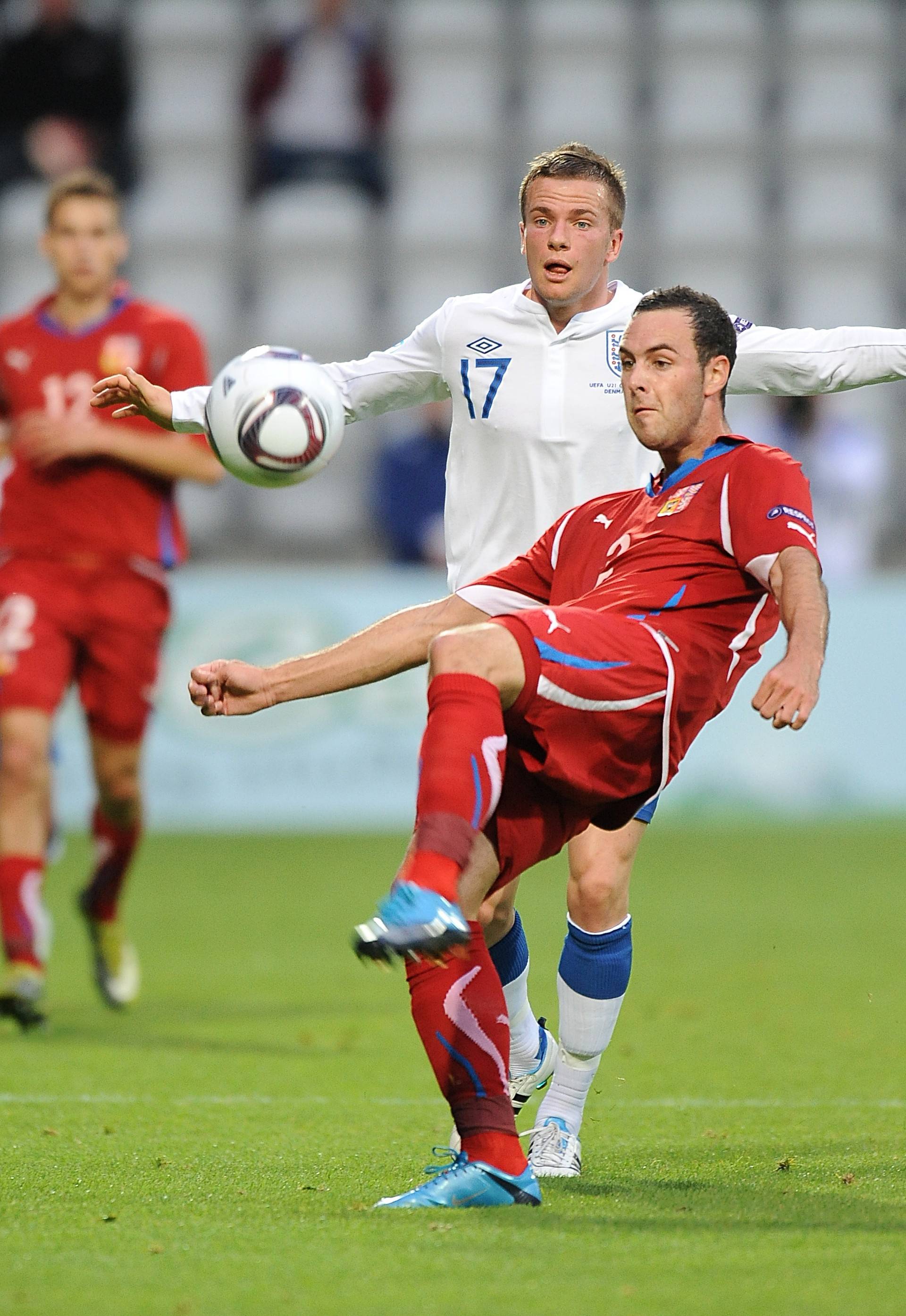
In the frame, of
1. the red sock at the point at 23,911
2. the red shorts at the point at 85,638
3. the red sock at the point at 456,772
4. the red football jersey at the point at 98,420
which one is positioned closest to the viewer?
the red sock at the point at 456,772

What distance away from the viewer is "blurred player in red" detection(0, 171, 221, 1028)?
7.22m

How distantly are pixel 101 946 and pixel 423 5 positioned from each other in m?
11.2

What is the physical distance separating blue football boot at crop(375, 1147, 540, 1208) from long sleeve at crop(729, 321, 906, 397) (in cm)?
190

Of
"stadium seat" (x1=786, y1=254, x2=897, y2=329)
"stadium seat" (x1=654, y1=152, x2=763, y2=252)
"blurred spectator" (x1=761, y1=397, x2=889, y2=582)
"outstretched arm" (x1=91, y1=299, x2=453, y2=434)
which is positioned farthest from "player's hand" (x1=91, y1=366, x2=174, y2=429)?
"stadium seat" (x1=654, y1=152, x2=763, y2=252)

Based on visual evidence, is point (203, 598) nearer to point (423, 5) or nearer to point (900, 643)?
point (900, 643)

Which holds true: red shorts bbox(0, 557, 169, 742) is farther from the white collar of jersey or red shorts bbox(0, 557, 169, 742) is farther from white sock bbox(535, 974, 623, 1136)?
white sock bbox(535, 974, 623, 1136)

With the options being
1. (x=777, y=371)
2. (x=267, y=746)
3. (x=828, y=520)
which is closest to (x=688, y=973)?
(x=777, y=371)

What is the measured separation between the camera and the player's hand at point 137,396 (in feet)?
15.1

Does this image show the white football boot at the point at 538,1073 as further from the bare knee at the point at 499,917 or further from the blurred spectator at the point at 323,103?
the blurred spectator at the point at 323,103

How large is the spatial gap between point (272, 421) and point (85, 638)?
128 inches

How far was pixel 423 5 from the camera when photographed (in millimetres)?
16547

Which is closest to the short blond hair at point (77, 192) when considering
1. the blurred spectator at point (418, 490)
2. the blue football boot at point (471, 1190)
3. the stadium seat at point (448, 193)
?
the blue football boot at point (471, 1190)

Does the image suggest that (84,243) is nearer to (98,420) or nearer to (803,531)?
(98,420)

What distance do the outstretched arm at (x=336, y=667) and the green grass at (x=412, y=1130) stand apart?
99 cm
